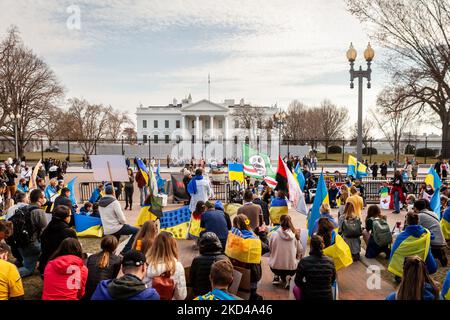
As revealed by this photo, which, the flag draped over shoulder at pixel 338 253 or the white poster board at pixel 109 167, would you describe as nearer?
the flag draped over shoulder at pixel 338 253

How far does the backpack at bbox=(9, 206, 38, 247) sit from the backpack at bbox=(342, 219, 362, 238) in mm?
6495

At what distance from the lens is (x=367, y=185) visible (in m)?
19.1

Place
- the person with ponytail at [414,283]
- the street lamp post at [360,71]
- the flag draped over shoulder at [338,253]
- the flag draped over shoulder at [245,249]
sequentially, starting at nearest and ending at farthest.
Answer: the person with ponytail at [414,283]
the flag draped over shoulder at [245,249]
the flag draped over shoulder at [338,253]
the street lamp post at [360,71]

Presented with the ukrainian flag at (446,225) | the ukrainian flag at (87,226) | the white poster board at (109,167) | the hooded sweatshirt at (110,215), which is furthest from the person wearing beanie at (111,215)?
the ukrainian flag at (446,225)

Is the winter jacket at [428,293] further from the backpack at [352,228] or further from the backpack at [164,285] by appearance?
the backpack at [352,228]

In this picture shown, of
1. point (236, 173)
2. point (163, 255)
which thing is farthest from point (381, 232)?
point (236, 173)

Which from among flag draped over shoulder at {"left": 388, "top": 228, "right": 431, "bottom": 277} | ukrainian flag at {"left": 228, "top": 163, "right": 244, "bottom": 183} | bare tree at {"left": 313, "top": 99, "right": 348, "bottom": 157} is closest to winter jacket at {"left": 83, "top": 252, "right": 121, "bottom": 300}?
flag draped over shoulder at {"left": 388, "top": 228, "right": 431, "bottom": 277}

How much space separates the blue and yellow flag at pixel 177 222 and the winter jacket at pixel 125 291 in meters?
6.91

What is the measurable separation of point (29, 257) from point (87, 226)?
3.40m

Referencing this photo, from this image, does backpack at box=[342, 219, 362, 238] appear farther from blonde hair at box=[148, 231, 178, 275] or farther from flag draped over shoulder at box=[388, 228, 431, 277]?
blonde hair at box=[148, 231, 178, 275]

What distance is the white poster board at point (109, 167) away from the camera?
36.8ft

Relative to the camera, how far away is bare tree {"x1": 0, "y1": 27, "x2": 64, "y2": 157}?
142 ft
